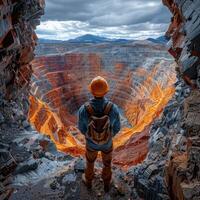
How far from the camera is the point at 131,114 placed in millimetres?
39438

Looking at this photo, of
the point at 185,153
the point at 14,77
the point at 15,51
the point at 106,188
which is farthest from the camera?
the point at 14,77

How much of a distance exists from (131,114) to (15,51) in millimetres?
27724

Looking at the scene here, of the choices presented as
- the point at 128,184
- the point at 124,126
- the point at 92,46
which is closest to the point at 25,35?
the point at 128,184

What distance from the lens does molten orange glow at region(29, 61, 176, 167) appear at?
19622 millimetres

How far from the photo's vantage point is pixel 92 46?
55.8m

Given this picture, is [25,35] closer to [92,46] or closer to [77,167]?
[77,167]

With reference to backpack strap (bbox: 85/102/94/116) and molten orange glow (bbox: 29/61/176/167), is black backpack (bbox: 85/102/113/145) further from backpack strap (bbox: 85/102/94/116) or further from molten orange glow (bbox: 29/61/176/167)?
molten orange glow (bbox: 29/61/176/167)

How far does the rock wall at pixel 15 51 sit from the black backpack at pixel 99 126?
561cm

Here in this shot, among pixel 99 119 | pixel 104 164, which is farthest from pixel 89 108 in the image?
pixel 104 164

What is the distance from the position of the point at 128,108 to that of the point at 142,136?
74.9ft

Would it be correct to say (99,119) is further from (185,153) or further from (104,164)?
(185,153)

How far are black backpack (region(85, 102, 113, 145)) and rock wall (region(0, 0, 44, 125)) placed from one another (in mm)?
5610

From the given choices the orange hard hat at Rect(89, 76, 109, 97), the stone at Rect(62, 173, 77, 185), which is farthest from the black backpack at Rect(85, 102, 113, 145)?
the stone at Rect(62, 173, 77, 185)

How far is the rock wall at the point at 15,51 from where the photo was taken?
10809 millimetres
